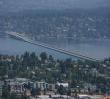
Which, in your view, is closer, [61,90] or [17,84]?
[61,90]

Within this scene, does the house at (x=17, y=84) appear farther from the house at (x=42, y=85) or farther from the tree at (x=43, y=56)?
the tree at (x=43, y=56)

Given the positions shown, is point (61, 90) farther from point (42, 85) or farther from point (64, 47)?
point (64, 47)

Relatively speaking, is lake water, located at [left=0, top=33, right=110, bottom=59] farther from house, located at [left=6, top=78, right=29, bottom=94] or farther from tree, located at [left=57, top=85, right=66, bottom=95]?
tree, located at [left=57, top=85, right=66, bottom=95]

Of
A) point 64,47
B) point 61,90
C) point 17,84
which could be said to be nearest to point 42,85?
point 17,84

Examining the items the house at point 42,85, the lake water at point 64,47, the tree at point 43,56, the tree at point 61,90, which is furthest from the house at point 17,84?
the lake water at point 64,47

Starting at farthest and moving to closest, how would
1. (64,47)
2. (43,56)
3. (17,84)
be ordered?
(64,47) → (43,56) → (17,84)

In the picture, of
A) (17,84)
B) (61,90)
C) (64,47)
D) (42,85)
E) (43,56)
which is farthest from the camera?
(64,47)

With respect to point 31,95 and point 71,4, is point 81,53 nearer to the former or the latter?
point 31,95

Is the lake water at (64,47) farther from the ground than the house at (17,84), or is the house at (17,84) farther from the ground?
the lake water at (64,47)

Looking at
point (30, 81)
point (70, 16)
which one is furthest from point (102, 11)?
point (30, 81)
